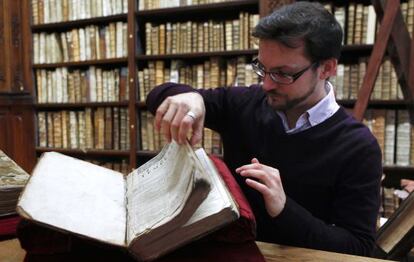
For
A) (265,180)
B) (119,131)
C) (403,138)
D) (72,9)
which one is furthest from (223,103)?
(72,9)

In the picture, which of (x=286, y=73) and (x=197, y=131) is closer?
(x=197, y=131)

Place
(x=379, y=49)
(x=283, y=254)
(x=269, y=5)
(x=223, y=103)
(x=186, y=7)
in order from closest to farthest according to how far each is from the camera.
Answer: (x=283, y=254) < (x=223, y=103) < (x=379, y=49) < (x=269, y=5) < (x=186, y=7)

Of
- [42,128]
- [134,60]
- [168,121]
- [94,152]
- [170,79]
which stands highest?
[168,121]

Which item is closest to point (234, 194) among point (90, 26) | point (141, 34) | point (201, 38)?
point (201, 38)

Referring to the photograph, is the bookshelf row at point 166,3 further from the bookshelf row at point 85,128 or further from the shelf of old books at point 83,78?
the bookshelf row at point 85,128

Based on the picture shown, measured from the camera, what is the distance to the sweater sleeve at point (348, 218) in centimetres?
67

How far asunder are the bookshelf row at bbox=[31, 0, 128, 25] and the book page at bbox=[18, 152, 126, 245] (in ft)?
7.37

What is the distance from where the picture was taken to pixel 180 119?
2.24 ft

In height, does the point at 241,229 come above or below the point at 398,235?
above

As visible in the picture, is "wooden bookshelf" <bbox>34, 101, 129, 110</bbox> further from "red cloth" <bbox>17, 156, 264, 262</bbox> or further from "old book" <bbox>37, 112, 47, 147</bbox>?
"red cloth" <bbox>17, 156, 264, 262</bbox>

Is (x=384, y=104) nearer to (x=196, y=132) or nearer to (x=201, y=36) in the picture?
(x=201, y=36)

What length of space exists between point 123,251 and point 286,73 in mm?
626

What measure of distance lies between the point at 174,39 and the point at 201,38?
0.19m

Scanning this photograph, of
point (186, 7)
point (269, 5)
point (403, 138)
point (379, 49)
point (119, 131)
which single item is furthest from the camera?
point (119, 131)
